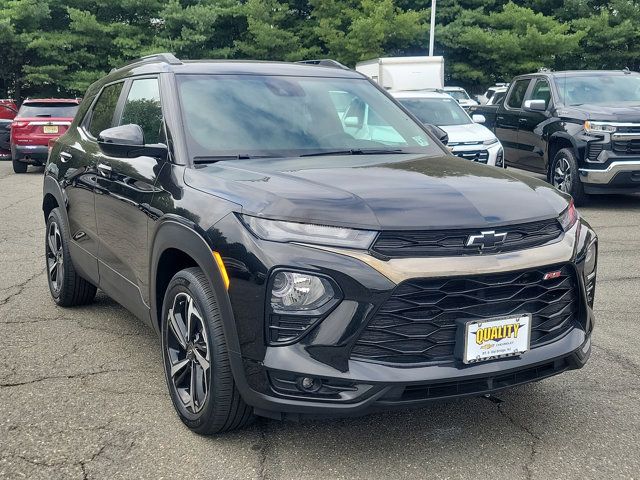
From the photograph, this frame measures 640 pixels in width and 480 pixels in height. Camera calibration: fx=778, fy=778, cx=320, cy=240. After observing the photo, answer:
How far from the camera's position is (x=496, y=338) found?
3.10 m

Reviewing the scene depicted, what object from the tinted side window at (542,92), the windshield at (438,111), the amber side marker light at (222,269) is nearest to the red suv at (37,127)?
the windshield at (438,111)

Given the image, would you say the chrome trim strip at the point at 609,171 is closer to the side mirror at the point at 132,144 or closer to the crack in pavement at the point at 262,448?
the side mirror at the point at 132,144

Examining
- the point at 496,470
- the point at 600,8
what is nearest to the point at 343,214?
the point at 496,470

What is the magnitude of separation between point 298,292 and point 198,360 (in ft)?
2.47

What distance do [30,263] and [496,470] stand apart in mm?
5517

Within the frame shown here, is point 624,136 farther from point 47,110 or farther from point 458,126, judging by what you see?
point 47,110

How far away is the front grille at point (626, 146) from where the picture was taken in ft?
32.4

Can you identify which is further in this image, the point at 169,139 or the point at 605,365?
the point at 605,365

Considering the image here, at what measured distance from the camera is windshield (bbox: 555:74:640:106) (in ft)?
35.6

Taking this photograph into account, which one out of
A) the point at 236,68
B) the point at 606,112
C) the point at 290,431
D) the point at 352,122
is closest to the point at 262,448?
the point at 290,431

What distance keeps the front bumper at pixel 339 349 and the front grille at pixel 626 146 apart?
7.44 m

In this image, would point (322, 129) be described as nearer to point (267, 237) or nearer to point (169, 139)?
point (169, 139)

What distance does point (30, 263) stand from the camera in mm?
7422

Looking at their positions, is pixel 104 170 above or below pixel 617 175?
above
